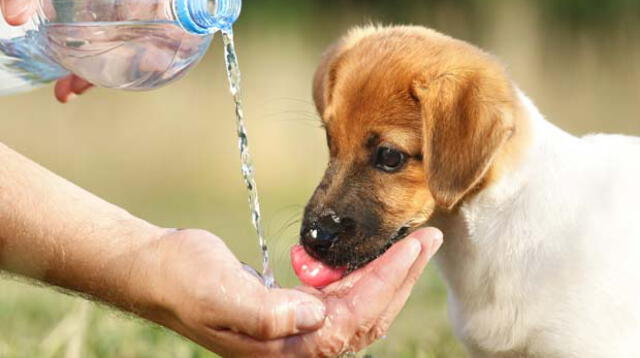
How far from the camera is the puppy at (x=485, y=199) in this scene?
4.24m

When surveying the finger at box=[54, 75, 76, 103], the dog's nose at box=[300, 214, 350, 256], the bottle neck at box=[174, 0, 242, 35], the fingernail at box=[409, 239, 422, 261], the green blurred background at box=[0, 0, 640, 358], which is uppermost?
the bottle neck at box=[174, 0, 242, 35]

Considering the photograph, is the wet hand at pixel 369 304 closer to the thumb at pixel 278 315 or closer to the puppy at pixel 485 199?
the thumb at pixel 278 315

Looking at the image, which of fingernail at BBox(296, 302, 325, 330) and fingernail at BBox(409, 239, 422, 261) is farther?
fingernail at BBox(409, 239, 422, 261)

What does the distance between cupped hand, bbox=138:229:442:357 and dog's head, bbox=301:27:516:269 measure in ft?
1.45

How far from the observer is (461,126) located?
4.51 meters

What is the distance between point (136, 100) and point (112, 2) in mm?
7068

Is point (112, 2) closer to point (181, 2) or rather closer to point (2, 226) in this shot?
point (181, 2)

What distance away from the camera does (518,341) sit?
440cm

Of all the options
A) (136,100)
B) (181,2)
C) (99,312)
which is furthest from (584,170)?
(136,100)

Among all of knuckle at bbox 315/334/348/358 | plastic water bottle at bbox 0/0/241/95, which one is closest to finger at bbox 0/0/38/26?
plastic water bottle at bbox 0/0/241/95

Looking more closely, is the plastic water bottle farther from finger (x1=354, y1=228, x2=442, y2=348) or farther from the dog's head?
finger (x1=354, y1=228, x2=442, y2=348)

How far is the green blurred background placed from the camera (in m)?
9.82

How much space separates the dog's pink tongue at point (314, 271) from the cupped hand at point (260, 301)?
399 millimetres

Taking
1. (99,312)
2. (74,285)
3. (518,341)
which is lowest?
(99,312)
